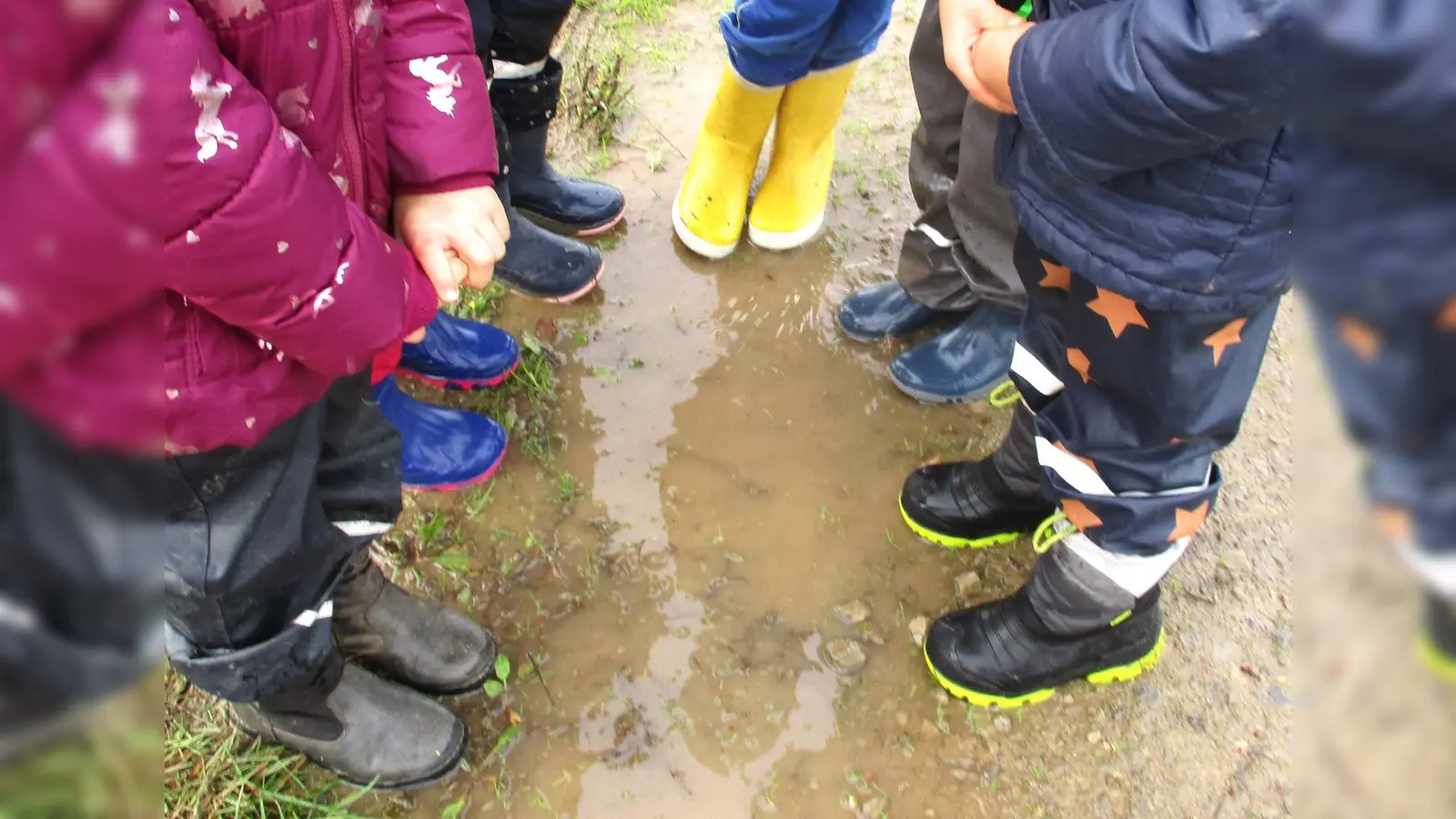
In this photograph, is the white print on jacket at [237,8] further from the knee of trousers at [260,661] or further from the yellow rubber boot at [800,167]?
the yellow rubber boot at [800,167]

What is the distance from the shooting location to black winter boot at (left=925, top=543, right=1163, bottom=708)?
1.53 meters

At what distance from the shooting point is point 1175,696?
165cm

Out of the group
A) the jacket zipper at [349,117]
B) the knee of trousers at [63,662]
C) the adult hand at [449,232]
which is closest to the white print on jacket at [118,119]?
the knee of trousers at [63,662]

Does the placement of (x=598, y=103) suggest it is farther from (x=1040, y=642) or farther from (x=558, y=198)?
(x=1040, y=642)

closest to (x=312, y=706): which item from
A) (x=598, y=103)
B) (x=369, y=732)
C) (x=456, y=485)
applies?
(x=369, y=732)

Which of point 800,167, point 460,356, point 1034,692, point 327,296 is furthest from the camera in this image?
point 800,167

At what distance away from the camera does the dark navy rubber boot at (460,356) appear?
6.63 feet

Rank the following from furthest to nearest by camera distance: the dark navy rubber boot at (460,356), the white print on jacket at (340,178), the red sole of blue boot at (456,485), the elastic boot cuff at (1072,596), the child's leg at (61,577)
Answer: the dark navy rubber boot at (460,356) → the red sole of blue boot at (456,485) → the elastic boot cuff at (1072,596) → the white print on jacket at (340,178) → the child's leg at (61,577)

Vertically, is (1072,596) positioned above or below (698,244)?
above

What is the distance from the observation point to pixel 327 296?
3.34ft

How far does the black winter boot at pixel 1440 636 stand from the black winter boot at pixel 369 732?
146 cm

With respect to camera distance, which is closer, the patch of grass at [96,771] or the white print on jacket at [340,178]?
the patch of grass at [96,771]

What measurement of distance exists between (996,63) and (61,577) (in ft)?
3.92

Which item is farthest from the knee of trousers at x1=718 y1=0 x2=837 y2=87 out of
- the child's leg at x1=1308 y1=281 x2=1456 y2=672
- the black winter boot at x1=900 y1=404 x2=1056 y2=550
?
the child's leg at x1=1308 y1=281 x2=1456 y2=672
